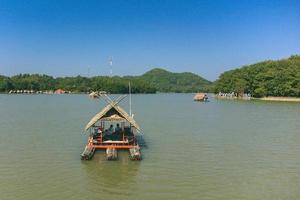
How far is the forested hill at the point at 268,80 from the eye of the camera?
85.1 m

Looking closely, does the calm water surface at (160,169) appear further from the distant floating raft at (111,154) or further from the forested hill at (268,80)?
the forested hill at (268,80)

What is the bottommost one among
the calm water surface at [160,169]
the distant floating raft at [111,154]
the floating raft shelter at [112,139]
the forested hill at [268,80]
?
the calm water surface at [160,169]

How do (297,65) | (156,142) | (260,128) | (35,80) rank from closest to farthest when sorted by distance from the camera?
(156,142)
(260,128)
(297,65)
(35,80)

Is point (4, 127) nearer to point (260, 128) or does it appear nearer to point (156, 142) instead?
point (156, 142)

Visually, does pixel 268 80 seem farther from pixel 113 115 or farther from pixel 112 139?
pixel 113 115

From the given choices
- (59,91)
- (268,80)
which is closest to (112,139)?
(268,80)

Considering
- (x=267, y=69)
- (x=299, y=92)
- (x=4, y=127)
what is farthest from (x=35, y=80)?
(x=4, y=127)

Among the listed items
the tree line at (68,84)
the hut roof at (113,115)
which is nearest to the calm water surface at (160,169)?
the hut roof at (113,115)

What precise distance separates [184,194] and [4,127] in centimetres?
2333

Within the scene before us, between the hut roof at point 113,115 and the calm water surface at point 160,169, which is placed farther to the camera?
the hut roof at point 113,115

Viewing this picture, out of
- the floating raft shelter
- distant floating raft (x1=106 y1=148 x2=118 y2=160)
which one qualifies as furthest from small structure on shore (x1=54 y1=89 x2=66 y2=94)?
distant floating raft (x1=106 y1=148 x2=118 y2=160)

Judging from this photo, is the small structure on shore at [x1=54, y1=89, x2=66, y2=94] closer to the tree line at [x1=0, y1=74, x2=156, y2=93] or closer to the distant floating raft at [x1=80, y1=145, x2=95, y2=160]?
the tree line at [x1=0, y1=74, x2=156, y2=93]

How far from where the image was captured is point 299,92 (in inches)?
3282

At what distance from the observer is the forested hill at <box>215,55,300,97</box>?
85.1m
